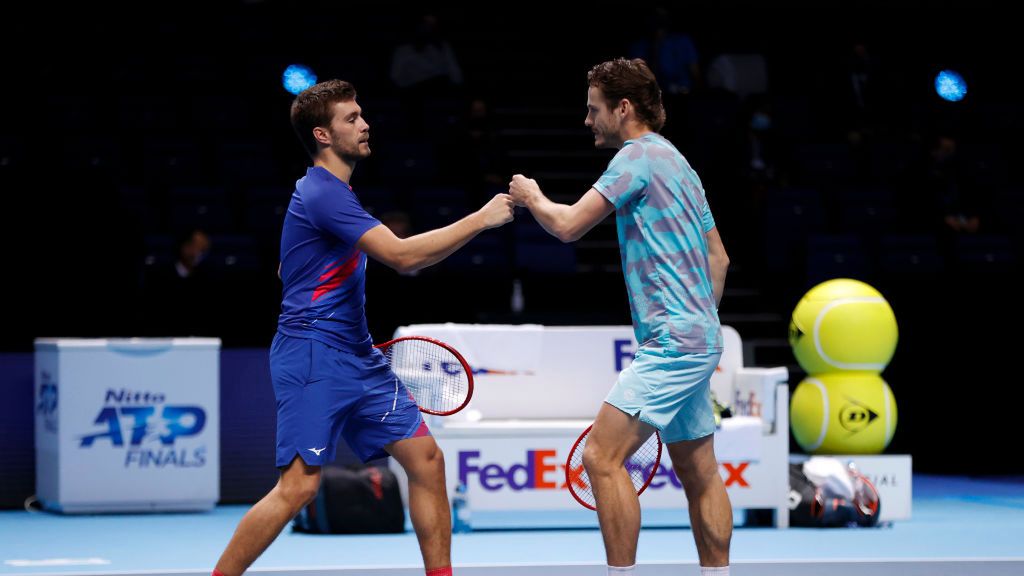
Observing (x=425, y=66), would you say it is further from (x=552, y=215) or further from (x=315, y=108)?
(x=552, y=215)

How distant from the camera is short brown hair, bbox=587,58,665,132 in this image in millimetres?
4336

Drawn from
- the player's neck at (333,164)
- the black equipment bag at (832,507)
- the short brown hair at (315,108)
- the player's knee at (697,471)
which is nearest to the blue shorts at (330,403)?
the player's neck at (333,164)

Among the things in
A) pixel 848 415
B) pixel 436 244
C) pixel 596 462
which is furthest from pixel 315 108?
pixel 848 415

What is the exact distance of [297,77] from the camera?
522 inches

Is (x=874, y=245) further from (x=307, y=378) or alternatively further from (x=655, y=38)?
(x=307, y=378)

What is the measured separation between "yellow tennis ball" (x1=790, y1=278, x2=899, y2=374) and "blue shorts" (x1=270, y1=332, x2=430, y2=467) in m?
4.09

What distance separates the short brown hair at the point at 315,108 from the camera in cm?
441

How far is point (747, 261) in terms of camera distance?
11.8 meters

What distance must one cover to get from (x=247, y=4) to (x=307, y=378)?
34.3 feet

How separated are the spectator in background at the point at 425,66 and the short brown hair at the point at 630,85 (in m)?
8.56

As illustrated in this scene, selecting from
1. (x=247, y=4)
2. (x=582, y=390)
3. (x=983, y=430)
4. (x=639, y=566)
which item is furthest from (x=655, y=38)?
(x=639, y=566)

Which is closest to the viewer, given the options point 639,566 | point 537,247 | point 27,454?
point 639,566

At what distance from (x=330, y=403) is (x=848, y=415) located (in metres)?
4.43

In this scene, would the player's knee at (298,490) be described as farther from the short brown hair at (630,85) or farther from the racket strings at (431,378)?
the short brown hair at (630,85)
